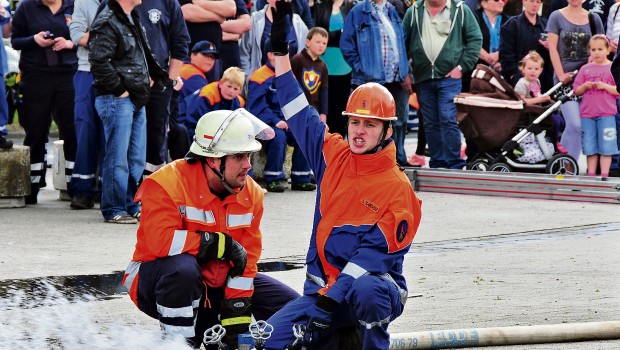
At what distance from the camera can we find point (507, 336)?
668 centimetres

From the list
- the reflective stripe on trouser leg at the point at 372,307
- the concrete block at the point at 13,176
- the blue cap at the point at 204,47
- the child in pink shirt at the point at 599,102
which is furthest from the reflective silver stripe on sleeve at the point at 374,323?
the child in pink shirt at the point at 599,102

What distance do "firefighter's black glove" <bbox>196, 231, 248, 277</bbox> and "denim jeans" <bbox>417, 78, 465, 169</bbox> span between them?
8343 mm

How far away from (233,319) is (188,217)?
1.74ft

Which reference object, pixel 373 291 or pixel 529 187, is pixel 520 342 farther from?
pixel 529 187

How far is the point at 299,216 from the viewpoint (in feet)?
38.7

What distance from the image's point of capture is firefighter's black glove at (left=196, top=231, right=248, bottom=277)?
20.5 feet

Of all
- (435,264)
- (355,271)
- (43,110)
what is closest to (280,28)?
(355,271)

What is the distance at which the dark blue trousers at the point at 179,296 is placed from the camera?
6125 mm

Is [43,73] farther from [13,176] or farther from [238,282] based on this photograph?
[238,282]

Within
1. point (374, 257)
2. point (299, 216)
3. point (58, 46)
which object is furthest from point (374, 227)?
point (58, 46)

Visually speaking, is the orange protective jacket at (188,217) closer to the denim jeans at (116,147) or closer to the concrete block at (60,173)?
the denim jeans at (116,147)

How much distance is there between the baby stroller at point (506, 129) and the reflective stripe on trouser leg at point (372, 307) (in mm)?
8939

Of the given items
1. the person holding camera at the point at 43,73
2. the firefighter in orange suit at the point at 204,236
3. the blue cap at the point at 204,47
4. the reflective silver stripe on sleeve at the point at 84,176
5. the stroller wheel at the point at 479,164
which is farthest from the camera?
the stroller wheel at the point at 479,164

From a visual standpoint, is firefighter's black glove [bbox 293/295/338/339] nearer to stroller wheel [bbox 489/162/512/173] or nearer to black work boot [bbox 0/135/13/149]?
black work boot [bbox 0/135/13/149]
